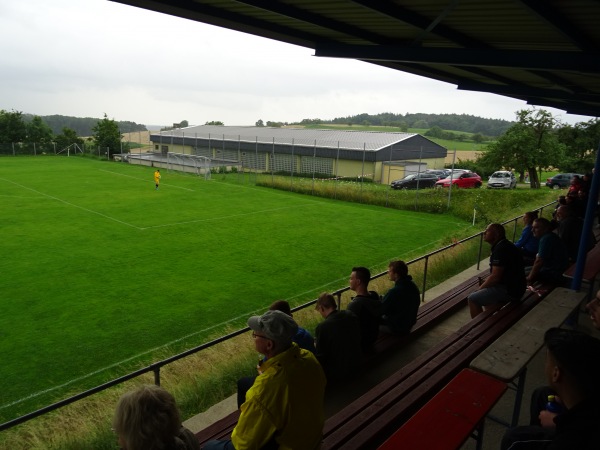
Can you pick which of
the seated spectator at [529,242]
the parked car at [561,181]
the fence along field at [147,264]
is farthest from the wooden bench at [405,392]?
the parked car at [561,181]

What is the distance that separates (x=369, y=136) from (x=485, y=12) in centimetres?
4135

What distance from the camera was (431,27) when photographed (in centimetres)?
568

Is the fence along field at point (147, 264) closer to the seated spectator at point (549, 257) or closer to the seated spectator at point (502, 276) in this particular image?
the seated spectator at point (502, 276)

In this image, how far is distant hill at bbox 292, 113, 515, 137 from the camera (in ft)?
380

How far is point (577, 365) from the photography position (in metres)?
2.23

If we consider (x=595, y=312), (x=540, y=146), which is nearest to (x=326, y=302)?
(x=595, y=312)

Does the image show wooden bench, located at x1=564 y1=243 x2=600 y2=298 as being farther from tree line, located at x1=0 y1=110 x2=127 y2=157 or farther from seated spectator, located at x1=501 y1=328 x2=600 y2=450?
tree line, located at x1=0 y1=110 x2=127 y2=157

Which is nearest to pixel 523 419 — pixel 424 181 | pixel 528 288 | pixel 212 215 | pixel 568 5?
pixel 528 288

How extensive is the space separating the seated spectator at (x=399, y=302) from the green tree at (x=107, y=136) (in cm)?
5578

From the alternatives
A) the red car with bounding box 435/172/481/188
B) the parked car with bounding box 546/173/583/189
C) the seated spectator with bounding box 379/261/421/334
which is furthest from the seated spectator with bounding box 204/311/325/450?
the parked car with bounding box 546/173/583/189

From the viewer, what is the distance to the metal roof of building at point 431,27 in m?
5.07

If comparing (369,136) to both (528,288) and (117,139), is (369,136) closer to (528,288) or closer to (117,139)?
(117,139)

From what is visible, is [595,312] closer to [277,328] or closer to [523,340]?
[523,340]

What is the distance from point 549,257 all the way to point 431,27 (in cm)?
353
